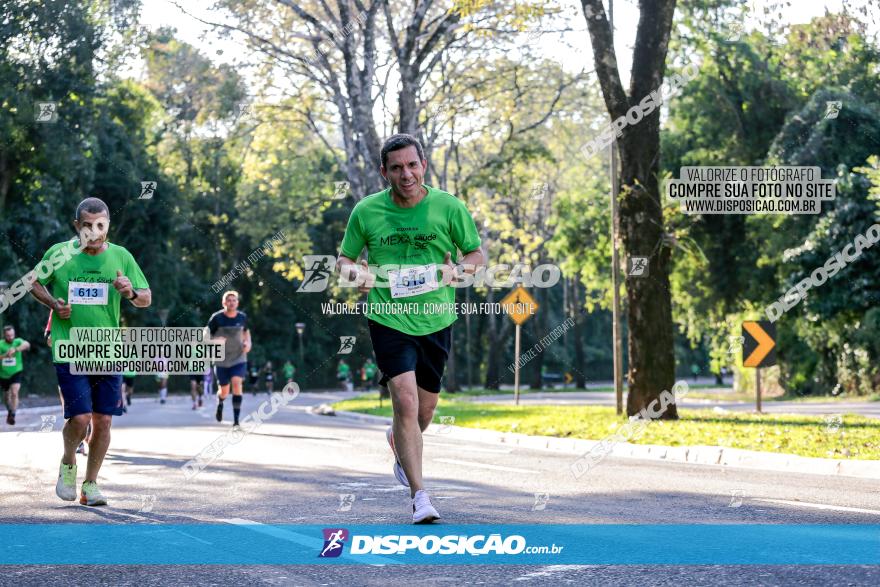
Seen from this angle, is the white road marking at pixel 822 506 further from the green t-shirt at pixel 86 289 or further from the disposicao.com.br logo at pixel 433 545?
the green t-shirt at pixel 86 289

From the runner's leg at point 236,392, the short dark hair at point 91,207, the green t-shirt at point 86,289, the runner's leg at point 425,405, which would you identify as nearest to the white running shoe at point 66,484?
the green t-shirt at point 86,289

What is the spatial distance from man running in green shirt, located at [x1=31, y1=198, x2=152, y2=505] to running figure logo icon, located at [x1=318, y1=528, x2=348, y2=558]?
2185mm

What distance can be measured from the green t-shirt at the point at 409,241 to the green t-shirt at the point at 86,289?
203 cm

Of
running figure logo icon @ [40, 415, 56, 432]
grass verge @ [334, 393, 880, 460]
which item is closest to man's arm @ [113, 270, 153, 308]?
grass verge @ [334, 393, 880, 460]

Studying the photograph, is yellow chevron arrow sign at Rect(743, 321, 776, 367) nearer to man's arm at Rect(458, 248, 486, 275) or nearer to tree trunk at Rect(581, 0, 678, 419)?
tree trunk at Rect(581, 0, 678, 419)

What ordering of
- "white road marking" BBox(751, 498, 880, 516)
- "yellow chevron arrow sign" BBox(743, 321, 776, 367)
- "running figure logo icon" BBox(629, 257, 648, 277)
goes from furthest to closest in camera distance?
"yellow chevron arrow sign" BBox(743, 321, 776, 367) → "running figure logo icon" BBox(629, 257, 648, 277) → "white road marking" BBox(751, 498, 880, 516)

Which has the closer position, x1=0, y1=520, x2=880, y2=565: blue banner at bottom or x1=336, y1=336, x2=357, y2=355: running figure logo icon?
x1=0, y1=520, x2=880, y2=565: blue banner at bottom

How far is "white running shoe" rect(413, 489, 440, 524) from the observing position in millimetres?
6883

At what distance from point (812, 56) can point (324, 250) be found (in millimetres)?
33877

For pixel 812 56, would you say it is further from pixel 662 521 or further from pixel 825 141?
pixel 662 521

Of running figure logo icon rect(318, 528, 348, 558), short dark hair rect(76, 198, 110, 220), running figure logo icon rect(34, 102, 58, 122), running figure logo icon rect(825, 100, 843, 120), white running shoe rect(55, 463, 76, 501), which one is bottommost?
running figure logo icon rect(318, 528, 348, 558)

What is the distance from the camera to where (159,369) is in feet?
136

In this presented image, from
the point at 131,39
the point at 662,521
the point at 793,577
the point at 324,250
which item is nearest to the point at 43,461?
the point at 662,521

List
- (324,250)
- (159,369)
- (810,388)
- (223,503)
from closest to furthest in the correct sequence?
1. (223,503)
2. (810,388)
3. (159,369)
4. (324,250)
